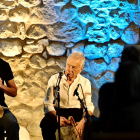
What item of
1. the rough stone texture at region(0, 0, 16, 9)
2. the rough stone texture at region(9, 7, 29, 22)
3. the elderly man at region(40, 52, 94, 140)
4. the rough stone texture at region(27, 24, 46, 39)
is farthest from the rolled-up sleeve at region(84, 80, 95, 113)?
the rough stone texture at region(0, 0, 16, 9)

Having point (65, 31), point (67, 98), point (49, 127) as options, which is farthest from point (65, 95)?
point (65, 31)

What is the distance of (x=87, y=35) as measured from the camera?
2795 mm

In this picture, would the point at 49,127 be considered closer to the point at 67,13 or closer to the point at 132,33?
the point at 67,13

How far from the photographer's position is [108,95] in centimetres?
132

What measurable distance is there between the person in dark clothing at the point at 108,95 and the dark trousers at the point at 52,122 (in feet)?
3.44

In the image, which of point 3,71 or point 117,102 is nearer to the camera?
point 117,102

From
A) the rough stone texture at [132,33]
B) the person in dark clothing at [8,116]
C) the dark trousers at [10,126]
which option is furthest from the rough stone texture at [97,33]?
the dark trousers at [10,126]

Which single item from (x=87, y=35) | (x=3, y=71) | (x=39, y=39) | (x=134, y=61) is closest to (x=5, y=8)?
(x=39, y=39)

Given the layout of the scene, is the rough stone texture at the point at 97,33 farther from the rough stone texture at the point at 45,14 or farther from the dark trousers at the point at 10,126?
the dark trousers at the point at 10,126

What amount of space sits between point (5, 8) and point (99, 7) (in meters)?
1.14

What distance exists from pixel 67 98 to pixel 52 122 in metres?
0.29

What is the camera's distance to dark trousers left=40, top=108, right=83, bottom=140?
2303mm

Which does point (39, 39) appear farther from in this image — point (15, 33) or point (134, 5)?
point (134, 5)

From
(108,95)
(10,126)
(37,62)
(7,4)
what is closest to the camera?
(108,95)
